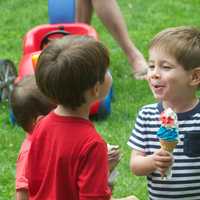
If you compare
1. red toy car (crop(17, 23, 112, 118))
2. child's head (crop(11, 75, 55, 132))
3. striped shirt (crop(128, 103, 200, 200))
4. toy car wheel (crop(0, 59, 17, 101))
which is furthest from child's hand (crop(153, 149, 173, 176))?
toy car wheel (crop(0, 59, 17, 101))

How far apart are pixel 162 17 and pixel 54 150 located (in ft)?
18.8

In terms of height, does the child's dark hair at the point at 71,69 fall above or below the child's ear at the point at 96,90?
→ above

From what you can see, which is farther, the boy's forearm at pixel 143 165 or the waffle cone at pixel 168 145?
the boy's forearm at pixel 143 165

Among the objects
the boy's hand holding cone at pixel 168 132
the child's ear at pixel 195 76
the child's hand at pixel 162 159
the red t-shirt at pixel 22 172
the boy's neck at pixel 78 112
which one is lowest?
the red t-shirt at pixel 22 172

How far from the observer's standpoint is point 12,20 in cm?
849

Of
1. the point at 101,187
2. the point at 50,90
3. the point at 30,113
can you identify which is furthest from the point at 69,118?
the point at 30,113

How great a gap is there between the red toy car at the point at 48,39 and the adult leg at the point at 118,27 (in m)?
0.31

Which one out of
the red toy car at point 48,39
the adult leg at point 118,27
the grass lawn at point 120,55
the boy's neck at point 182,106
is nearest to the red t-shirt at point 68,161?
the boy's neck at point 182,106

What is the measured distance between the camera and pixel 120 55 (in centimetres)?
698

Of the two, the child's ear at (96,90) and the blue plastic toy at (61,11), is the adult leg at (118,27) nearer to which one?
the blue plastic toy at (61,11)

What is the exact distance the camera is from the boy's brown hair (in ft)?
9.65

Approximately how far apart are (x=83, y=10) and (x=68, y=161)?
379cm

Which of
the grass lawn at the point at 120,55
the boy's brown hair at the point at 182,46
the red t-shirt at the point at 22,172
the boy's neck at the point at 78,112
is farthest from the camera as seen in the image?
the grass lawn at the point at 120,55

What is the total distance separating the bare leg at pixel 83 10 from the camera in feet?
20.4
